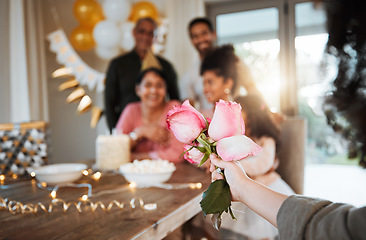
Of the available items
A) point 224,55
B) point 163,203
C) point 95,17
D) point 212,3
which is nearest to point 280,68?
point 212,3

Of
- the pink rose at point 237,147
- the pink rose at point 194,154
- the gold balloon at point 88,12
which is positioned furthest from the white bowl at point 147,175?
the gold balloon at point 88,12

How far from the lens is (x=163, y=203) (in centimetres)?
94

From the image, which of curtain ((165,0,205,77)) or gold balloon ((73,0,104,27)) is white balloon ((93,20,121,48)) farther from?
curtain ((165,0,205,77))

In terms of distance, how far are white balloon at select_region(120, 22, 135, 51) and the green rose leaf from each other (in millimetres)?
2477

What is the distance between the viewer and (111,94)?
279 cm

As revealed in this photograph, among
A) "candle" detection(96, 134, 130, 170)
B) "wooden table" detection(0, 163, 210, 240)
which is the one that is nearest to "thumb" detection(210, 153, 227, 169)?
"wooden table" detection(0, 163, 210, 240)

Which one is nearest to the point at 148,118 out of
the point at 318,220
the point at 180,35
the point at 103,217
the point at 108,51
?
the point at 108,51

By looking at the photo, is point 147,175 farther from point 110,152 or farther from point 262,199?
point 262,199

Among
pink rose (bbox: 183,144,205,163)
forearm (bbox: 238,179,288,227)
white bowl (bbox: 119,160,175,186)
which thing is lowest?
white bowl (bbox: 119,160,175,186)

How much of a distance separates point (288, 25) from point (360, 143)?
2782 millimetres

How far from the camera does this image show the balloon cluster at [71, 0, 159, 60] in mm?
2842

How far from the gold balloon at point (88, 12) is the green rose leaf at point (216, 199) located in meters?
2.73

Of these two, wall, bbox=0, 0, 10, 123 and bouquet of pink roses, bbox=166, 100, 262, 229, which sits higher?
wall, bbox=0, 0, 10, 123

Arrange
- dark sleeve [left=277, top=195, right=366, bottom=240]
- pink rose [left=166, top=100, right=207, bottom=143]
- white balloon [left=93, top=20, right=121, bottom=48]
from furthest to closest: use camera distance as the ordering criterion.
Answer: 1. white balloon [left=93, top=20, right=121, bottom=48]
2. pink rose [left=166, top=100, right=207, bottom=143]
3. dark sleeve [left=277, top=195, right=366, bottom=240]
